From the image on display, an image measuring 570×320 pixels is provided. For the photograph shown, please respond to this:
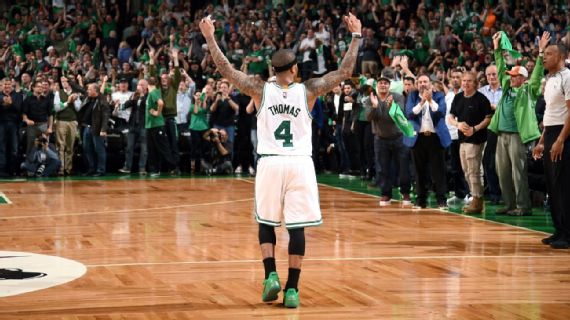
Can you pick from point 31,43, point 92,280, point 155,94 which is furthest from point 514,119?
point 31,43

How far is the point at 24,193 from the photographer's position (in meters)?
17.1

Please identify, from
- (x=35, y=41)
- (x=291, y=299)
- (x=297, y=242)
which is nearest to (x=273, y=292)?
(x=291, y=299)

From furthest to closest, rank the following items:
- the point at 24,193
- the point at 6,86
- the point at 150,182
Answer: the point at 6,86 → the point at 150,182 → the point at 24,193

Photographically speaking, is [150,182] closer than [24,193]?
No

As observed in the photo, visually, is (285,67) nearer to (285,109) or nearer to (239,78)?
(285,109)

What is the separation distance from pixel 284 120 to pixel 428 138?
283 inches

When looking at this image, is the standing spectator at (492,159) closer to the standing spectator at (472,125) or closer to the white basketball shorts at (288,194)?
the standing spectator at (472,125)

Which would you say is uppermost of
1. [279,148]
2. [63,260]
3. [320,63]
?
[320,63]

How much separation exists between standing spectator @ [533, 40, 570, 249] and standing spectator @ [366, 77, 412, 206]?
4.18 metres

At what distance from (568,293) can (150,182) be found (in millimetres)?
13071

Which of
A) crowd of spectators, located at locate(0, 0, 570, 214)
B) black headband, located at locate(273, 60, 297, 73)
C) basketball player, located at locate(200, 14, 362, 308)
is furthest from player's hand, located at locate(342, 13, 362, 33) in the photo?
crowd of spectators, located at locate(0, 0, 570, 214)

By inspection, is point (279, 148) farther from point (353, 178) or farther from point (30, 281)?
point (353, 178)

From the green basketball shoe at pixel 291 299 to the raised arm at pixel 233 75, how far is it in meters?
1.38

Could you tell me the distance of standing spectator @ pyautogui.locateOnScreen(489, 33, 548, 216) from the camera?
12.6 m
